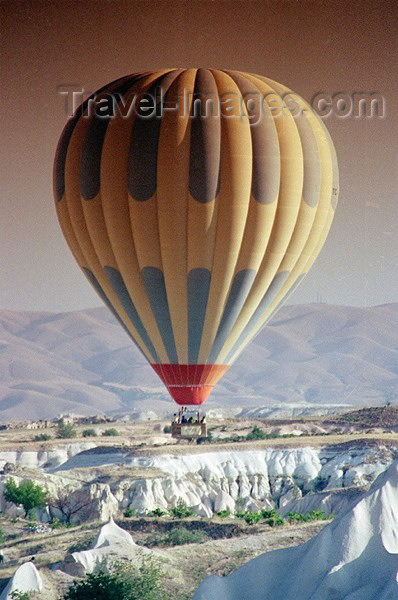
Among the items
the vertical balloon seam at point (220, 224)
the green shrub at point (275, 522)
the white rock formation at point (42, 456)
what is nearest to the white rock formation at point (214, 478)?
the white rock formation at point (42, 456)

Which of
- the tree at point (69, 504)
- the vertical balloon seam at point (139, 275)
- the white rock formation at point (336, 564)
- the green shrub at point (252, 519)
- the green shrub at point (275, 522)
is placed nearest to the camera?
the white rock formation at point (336, 564)

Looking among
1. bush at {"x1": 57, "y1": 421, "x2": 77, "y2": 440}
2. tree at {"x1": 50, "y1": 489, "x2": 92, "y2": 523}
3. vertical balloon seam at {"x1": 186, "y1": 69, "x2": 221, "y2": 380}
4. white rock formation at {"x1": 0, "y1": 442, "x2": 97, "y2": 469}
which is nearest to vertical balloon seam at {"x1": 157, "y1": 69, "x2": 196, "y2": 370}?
vertical balloon seam at {"x1": 186, "y1": 69, "x2": 221, "y2": 380}

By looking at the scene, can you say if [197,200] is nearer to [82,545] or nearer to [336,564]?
[82,545]

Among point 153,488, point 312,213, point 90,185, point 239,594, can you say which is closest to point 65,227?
point 90,185

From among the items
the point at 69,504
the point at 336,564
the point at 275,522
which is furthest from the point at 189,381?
the point at 69,504

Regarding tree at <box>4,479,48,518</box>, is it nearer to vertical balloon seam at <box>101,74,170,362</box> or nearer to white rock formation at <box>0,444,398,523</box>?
white rock formation at <box>0,444,398,523</box>

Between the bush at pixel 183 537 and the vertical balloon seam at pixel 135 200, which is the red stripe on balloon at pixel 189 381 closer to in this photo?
the vertical balloon seam at pixel 135 200
